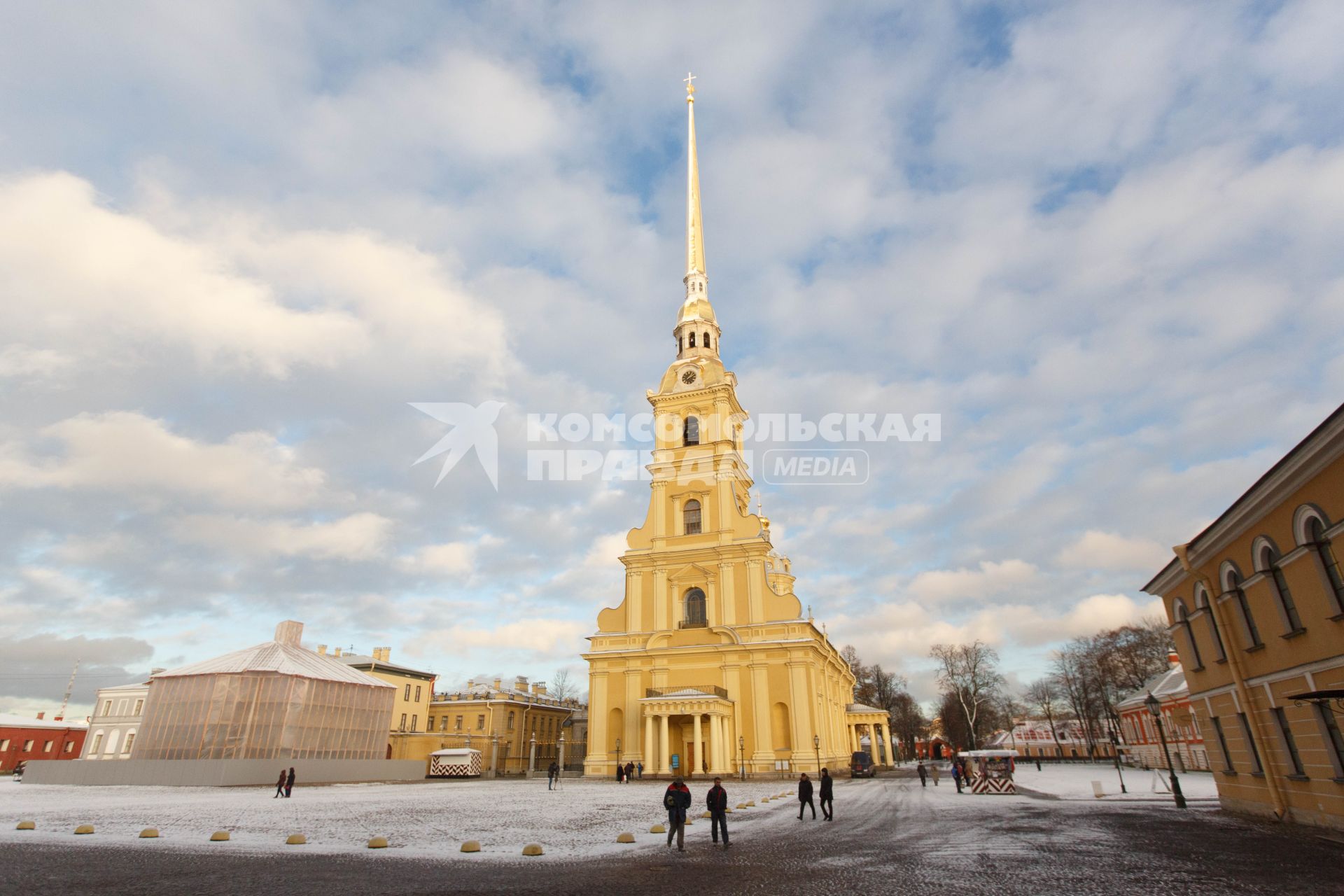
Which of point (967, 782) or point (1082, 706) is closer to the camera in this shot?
point (967, 782)

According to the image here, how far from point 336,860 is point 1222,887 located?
13.2 meters

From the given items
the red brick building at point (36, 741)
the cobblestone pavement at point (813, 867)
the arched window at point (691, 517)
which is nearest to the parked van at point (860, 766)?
the arched window at point (691, 517)

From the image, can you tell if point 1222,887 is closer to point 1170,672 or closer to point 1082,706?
point 1170,672

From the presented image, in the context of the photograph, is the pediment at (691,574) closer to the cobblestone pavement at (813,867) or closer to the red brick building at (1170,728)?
the red brick building at (1170,728)

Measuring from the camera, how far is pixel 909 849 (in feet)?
44.0

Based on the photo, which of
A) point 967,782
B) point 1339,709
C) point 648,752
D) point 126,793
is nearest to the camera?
point 1339,709

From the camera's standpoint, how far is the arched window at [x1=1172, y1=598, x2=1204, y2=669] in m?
19.1

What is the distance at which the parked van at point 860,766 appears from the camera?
50.6 meters

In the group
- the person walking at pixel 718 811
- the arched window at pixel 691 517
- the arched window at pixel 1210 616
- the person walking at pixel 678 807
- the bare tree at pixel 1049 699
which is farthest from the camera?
the bare tree at pixel 1049 699

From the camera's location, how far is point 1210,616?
1761cm

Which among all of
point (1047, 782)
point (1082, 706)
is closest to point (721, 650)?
point (1047, 782)

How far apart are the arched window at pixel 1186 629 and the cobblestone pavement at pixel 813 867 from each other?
4.51 meters

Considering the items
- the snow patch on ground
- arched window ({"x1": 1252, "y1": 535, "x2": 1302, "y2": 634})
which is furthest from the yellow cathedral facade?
arched window ({"x1": 1252, "y1": 535, "x2": 1302, "y2": 634})

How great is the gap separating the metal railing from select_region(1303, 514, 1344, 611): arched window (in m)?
31.9
